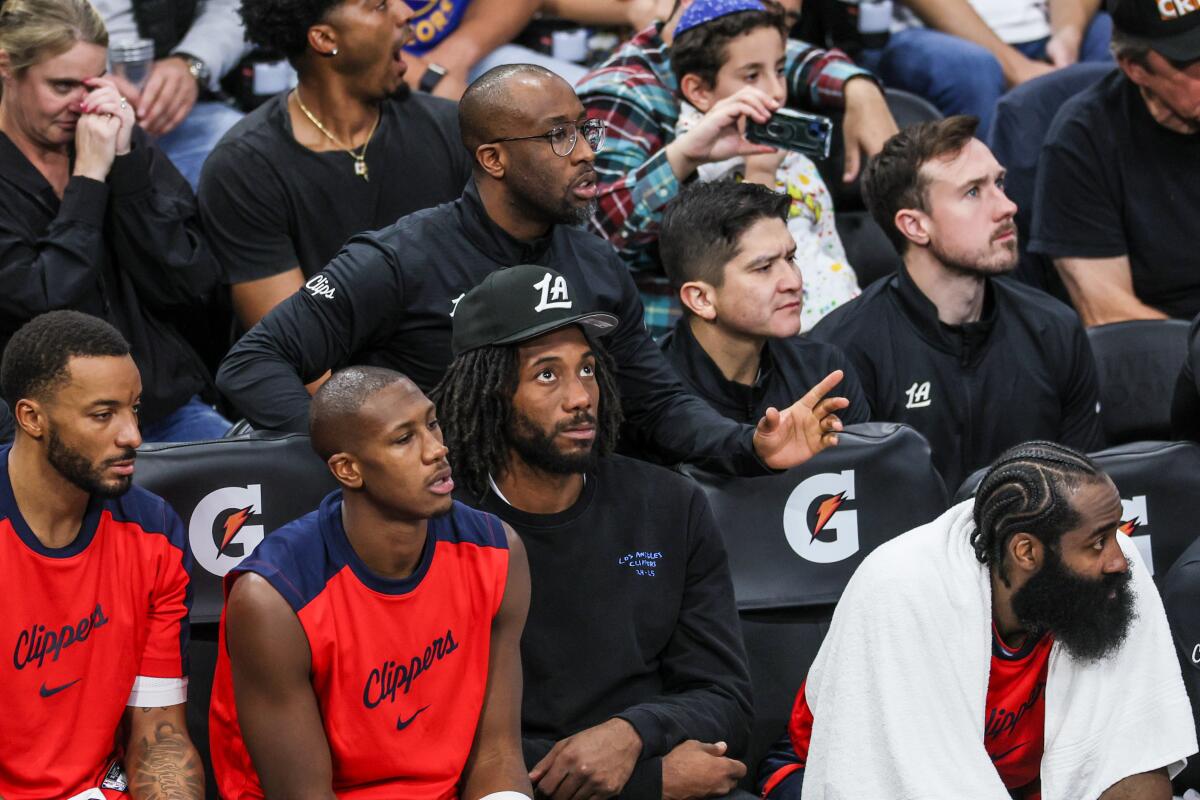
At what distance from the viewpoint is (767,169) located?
471cm

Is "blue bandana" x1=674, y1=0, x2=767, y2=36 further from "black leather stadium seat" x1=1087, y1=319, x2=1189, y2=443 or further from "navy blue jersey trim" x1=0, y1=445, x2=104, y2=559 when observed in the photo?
"navy blue jersey trim" x1=0, y1=445, x2=104, y2=559

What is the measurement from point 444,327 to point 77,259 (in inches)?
34.9

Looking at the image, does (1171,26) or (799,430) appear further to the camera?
(1171,26)

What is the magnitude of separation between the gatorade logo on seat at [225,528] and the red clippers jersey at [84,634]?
0.37ft

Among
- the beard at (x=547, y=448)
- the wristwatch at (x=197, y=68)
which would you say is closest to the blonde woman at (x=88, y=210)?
the wristwatch at (x=197, y=68)

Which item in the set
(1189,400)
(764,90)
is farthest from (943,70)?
(1189,400)

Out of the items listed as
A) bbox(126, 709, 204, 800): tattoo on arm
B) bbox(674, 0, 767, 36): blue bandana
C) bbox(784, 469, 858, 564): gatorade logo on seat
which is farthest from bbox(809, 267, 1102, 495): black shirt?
bbox(126, 709, 204, 800): tattoo on arm

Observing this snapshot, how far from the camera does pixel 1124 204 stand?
4992 millimetres

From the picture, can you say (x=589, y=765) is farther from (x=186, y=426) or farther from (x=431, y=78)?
(x=431, y=78)

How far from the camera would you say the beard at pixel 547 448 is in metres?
3.27

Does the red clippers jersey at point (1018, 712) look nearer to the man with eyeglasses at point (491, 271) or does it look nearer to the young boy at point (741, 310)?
the man with eyeglasses at point (491, 271)

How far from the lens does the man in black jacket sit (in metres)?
4.33

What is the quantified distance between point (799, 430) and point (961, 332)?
43.5 inches

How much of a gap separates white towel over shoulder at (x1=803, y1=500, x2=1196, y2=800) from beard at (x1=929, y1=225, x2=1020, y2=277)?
1.33 m
